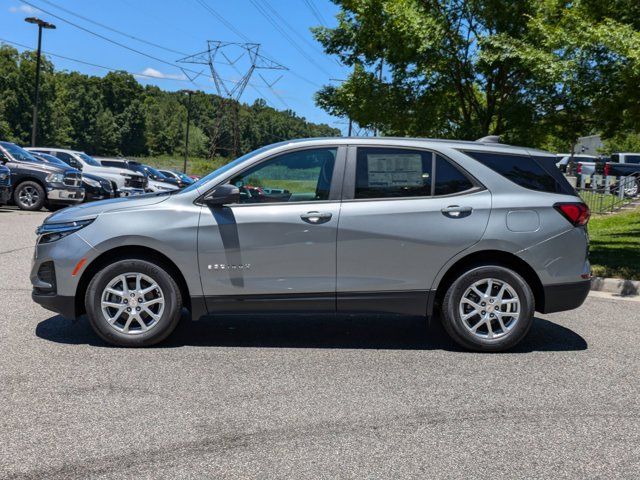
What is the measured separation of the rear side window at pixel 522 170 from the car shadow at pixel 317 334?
1432 millimetres

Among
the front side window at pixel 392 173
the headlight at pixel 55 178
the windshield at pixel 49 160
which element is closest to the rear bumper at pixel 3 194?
the headlight at pixel 55 178

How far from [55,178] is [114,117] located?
10688cm

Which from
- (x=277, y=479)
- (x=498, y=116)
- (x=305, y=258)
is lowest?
(x=277, y=479)

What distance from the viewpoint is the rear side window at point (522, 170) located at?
19.2 ft

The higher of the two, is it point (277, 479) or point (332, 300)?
point (332, 300)

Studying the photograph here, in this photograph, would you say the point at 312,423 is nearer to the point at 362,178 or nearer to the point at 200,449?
the point at 200,449

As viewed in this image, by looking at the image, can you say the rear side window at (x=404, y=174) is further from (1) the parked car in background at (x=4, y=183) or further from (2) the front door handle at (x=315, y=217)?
(1) the parked car in background at (x=4, y=183)

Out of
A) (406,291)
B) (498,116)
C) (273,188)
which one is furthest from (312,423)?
(498,116)

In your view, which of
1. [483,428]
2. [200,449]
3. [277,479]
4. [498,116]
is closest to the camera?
[277,479]

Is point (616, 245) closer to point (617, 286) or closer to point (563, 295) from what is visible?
point (617, 286)

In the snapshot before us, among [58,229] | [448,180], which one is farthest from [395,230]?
[58,229]

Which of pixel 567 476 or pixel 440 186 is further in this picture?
pixel 440 186

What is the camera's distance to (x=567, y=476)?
343 cm

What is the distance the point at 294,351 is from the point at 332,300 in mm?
547
